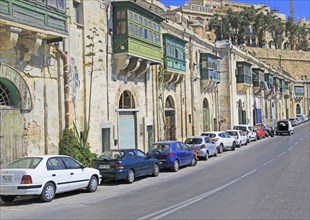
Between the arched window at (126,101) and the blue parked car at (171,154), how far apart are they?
5.02 metres

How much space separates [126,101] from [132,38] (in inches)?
159

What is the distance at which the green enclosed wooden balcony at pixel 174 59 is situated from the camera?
2988 centimetres

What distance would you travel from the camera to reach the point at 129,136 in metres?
25.1

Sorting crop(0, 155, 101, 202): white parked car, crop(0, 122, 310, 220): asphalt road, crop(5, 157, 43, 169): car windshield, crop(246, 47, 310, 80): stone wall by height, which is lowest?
crop(0, 122, 310, 220): asphalt road

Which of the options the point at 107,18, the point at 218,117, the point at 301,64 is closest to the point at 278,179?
the point at 107,18

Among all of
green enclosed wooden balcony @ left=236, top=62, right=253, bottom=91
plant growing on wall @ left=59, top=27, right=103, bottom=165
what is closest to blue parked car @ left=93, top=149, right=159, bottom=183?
plant growing on wall @ left=59, top=27, right=103, bottom=165

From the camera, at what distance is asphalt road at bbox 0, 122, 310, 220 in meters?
9.52

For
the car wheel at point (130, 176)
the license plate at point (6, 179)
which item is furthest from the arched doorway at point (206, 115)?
the license plate at point (6, 179)

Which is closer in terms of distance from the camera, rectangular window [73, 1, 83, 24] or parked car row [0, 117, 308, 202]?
parked car row [0, 117, 308, 202]

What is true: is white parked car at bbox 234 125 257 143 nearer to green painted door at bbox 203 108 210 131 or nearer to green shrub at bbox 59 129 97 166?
green painted door at bbox 203 108 210 131

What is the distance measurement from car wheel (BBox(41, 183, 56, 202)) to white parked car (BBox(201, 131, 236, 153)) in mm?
18135

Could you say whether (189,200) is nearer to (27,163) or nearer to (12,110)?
(27,163)

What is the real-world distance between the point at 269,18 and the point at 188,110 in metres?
89.4

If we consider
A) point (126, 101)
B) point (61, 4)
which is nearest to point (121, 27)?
point (126, 101)
